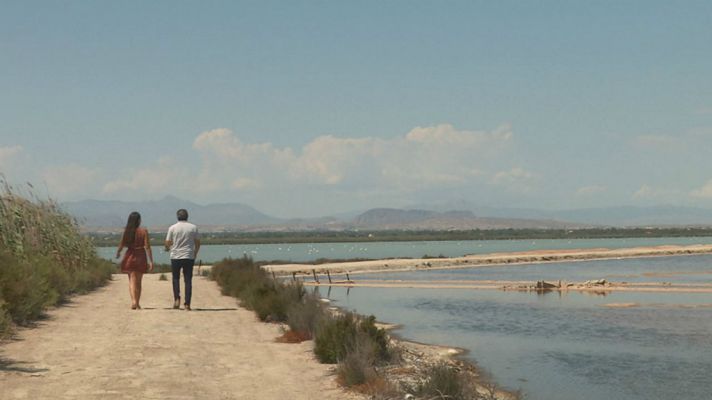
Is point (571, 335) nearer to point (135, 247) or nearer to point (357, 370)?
point (135, 247)

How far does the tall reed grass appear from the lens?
15273mm

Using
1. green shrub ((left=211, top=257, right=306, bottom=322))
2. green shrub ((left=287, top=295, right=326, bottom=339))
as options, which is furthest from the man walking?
green shrub ((left=287, top=295, right=326, bottom=339))

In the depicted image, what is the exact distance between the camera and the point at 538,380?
631 inches

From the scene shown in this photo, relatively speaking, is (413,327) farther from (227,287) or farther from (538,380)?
(538,380)

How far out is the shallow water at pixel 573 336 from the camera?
51.6 feet

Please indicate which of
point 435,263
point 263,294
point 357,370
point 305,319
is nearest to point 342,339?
point 357,370

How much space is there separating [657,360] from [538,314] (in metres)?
10.6

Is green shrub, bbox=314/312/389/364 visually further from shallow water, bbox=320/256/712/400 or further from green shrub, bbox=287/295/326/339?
shallow water, bbox=320/256/712/400

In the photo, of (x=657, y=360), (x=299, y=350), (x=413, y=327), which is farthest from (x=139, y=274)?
(x=657, y=360)

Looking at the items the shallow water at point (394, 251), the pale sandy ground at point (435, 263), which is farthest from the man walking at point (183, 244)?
the shallow water at point (394, 251)

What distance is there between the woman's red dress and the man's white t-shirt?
1.86 ft

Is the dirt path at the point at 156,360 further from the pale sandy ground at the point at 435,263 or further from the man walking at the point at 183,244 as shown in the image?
the pale sandy ground at the point at 435,263

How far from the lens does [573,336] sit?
2286 cm

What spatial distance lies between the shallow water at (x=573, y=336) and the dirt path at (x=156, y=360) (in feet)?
16.2
